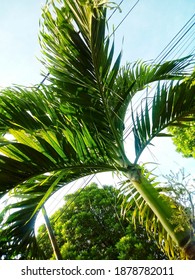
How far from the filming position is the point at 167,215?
224cm

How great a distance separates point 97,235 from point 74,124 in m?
9.01

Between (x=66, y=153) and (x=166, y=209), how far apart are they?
88 centimetres

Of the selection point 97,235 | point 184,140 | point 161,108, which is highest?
point 184,140

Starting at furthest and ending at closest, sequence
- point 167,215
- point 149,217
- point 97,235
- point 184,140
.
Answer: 1. point 97,235
2. point 184,140
3. point 149,217
4. point 167,215

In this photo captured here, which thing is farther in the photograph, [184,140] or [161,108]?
[184,140]

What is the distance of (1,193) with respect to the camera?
82.4 inches

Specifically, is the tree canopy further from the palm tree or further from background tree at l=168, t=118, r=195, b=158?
the palm tree

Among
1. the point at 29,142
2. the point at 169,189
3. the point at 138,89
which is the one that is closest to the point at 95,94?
the point at 138,89

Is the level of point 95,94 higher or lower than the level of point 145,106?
higher

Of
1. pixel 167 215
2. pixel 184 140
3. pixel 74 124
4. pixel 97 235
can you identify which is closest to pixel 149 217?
pixel 167 215

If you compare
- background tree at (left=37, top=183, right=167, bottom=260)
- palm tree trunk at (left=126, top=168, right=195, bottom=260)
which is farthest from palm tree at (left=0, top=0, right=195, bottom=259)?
background tree at (left=37, top=183, right=167, bottom=260)

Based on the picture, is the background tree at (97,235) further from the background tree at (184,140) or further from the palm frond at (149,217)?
the palm frond at (149,217)

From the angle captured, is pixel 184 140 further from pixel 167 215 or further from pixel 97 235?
pixel 167 215
